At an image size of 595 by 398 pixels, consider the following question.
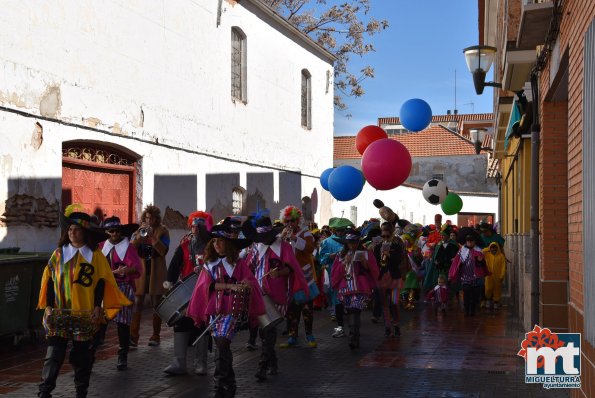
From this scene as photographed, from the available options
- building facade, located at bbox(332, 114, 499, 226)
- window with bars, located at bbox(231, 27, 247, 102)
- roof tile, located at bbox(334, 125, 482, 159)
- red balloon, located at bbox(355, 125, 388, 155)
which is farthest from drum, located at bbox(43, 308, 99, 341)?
roof tile, located at bbox(334, 125, 482, 159)

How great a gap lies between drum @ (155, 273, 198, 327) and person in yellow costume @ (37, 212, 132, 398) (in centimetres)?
105

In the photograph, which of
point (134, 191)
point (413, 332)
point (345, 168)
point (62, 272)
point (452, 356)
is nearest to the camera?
point (62, 272)

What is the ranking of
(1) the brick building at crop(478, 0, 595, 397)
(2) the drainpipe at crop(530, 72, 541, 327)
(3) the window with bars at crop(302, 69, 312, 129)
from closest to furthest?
(1) the brick building at crop(478, 0, 595, 397) < (2) the drainpipe at crop(530, 72, 541, 327) < (3) the window with bars at crop(302, 69, 312, 129)

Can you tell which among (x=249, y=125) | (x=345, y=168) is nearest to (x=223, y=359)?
(x=345, y=168)

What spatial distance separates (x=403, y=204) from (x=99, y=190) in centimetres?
2624

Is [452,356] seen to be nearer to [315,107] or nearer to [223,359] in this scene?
[223,359]

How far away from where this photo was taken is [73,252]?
24.4ft

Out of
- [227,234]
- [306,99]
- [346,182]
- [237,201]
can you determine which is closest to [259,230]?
[227,234]

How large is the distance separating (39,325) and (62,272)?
425cm

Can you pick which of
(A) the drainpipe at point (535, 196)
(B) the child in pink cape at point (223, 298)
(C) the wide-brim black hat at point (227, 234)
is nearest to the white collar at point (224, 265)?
(B) the child in pink cape at point (223, 298)

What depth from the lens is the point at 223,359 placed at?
25.0 feet

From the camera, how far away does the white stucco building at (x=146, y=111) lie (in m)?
12.8

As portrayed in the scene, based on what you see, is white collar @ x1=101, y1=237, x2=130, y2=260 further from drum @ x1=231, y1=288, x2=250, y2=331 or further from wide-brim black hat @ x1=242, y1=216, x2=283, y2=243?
drum @ x1=231, y1=288, x2=250, y2=331

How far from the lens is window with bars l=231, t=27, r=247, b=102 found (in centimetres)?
2097
